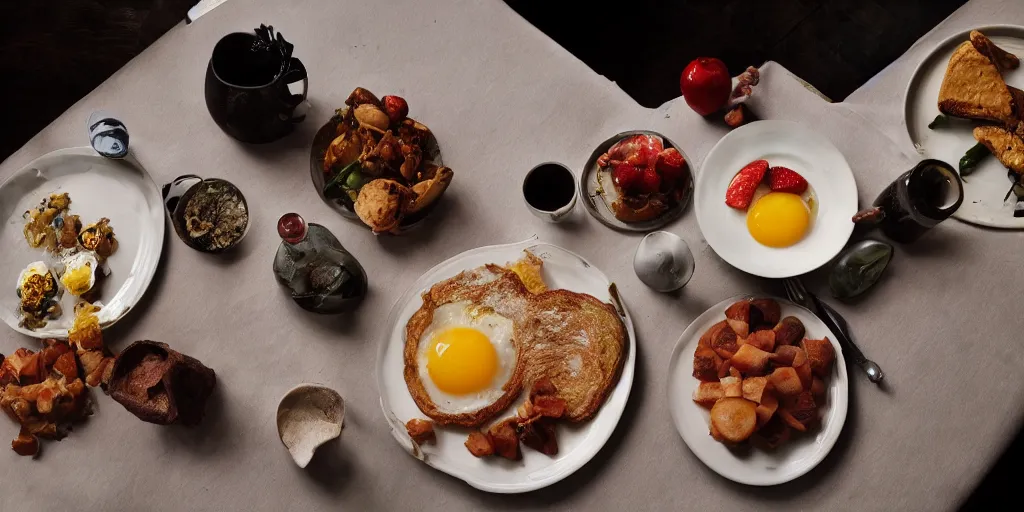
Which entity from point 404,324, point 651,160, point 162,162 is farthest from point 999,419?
point 162,162

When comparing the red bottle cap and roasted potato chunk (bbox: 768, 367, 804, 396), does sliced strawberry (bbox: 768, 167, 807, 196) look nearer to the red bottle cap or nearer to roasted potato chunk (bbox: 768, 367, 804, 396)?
roasted potato chunk (bbox: 768, 367, 804, 396)

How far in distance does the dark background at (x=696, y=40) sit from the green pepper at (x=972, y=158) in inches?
46.8

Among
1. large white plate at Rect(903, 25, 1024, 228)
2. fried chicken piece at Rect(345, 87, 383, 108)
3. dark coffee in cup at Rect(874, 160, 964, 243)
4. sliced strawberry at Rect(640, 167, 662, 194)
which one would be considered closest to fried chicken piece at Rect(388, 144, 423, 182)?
fried chicken piece at Rect(345, 87, 383, 108)

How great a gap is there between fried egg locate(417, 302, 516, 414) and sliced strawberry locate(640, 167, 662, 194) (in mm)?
514

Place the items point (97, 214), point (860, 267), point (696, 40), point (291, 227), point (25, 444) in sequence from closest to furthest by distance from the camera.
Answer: point (291, 227)
point (860, 267)
point (25, 444)
point (97, 214)
point (696, 40)

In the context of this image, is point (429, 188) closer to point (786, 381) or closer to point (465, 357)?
point (465, 357)

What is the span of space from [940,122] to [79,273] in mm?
2451

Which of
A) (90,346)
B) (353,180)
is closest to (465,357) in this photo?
(353,180)

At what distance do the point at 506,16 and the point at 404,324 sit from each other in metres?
0.98

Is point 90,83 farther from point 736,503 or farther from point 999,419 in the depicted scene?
point 999,419

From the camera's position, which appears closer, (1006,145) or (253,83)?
(1006,145)

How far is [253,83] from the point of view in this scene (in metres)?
1.89

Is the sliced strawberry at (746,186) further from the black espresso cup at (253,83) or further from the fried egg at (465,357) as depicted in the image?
the black espresso cup at (253,83)

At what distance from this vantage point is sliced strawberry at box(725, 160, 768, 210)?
1763 mm
